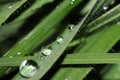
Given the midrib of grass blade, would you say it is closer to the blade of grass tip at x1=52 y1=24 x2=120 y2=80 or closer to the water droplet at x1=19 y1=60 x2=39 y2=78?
the water droplet at x1=19 y1=60 x2=39 y2=78

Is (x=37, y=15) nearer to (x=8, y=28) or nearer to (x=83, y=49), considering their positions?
(x=8, y=28)

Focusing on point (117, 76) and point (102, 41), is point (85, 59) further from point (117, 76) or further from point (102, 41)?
point (117, 76)

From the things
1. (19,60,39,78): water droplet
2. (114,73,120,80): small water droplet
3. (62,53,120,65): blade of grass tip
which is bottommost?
(114,73,120,80): small water droplet

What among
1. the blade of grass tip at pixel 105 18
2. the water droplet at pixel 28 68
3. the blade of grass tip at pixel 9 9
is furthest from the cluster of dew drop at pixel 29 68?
the blade of grass tip at pixel 105 18

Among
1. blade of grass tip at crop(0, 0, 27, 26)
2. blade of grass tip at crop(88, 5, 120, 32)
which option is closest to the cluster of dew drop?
blade of grass tip at crop(0, 0, 27, 26)

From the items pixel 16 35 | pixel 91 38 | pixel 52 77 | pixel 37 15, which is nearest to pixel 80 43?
pixel 91 38

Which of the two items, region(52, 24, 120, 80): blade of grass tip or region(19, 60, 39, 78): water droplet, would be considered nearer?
region(19, 60, 39, 78): water droplet

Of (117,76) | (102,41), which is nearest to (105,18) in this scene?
(102,41)
